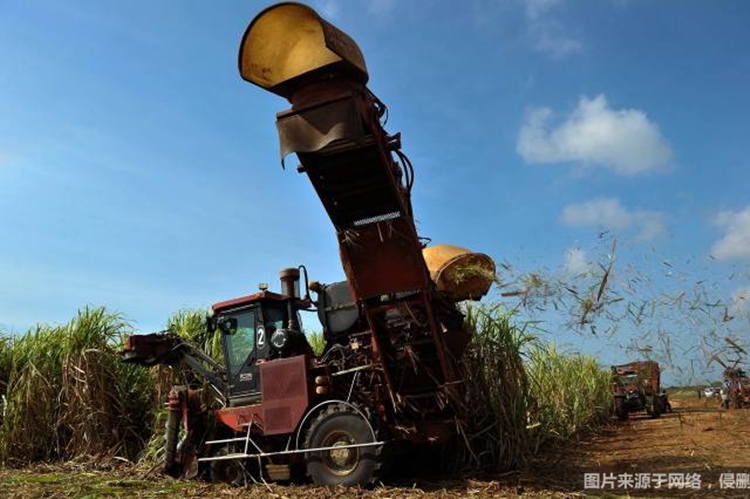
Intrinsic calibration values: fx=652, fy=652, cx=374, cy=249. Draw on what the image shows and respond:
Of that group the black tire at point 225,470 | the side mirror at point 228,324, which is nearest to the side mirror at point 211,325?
the side mirror at point 228,324

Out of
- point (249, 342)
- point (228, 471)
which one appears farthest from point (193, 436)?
point (249, 342)

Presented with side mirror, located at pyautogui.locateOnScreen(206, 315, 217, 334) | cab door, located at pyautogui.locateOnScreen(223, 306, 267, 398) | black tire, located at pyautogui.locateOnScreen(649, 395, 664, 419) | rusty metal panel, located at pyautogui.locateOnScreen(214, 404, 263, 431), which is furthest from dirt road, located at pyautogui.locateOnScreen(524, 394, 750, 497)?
black tire, located at pyautogui.locateOnScreen(649, 395, 664, 419)

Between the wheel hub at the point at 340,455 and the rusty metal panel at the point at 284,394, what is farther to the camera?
the rusty metal panel at the point at 284,394

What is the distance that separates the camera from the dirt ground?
5.75m

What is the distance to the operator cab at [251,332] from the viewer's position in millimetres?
7566

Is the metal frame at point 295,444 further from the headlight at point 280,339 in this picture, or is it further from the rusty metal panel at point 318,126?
the rusty metal panel at point 318,126

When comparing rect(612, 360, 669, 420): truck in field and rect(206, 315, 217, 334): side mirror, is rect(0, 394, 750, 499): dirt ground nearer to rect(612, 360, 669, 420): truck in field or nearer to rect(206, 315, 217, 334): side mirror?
rect(206, 315, 217, 334): side mirror

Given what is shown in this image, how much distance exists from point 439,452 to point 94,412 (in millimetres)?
5203

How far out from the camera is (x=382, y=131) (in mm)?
5844

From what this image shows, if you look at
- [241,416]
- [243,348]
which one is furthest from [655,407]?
[241,416]

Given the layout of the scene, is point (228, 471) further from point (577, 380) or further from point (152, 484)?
point (577, 380)

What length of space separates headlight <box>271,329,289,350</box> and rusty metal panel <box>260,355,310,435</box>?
0.16 meters

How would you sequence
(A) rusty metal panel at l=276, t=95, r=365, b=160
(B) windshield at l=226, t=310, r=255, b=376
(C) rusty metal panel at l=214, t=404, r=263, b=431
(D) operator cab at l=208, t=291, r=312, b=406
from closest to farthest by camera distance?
1. (A) rusty metal panel at l=276, t=95, r=365, b=160
2. (C) rusty metal panel at l=214, t=404, r=263, b=431
3. (D) operator cab at l=208, t=291, r=312, b=406
4. (B) windshield at l=226, t=310, r=255, b=376

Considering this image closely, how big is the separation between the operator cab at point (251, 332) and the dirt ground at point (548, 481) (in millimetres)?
1180
